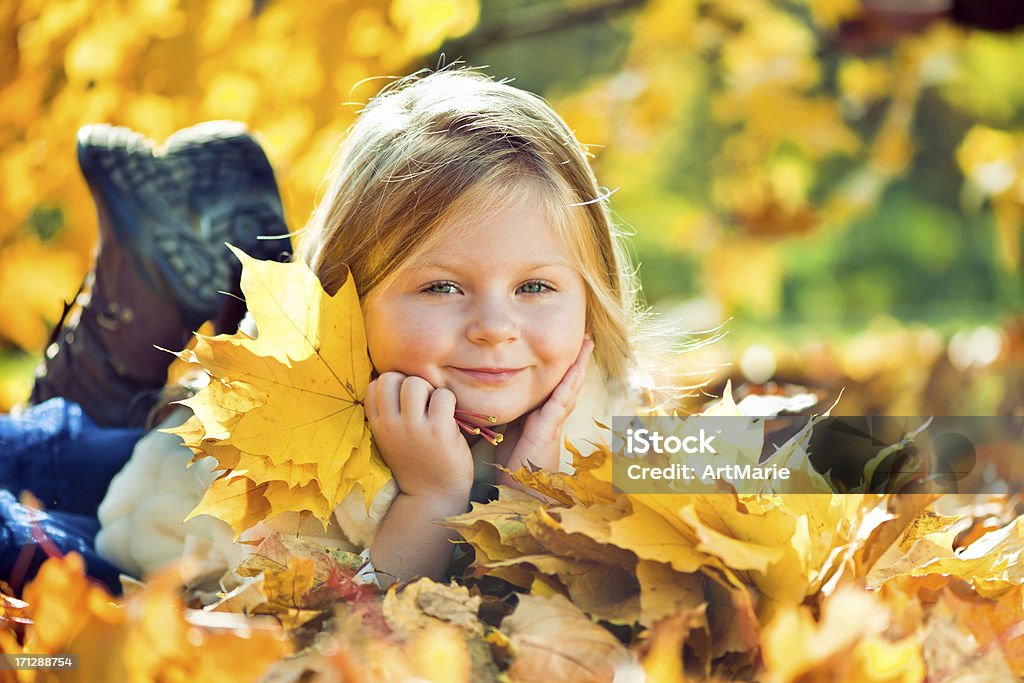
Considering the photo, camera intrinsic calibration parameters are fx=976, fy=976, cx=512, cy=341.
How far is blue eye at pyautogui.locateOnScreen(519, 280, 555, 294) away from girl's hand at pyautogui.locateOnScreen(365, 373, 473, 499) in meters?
0.14

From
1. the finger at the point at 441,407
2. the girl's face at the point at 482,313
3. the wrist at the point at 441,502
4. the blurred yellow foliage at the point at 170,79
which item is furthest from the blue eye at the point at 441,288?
the blurred yellow foliage at the point at 170,79

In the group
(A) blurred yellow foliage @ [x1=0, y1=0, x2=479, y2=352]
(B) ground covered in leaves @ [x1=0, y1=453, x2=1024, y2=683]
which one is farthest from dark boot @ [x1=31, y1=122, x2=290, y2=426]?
(B) ground covered in leaves @ [x1=0, y1=453, x2=1024, y2=683]

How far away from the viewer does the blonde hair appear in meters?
1.02

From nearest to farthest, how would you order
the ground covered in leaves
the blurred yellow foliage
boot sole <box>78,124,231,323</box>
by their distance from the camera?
1. the ground covered in leaves
2. boot sole <box>78,124,231,323</box>
3. the blurred yellow foliage

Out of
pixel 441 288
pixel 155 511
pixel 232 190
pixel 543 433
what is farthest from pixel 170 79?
pixel 543 433

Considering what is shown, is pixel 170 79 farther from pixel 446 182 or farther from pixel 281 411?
pixel 281 411

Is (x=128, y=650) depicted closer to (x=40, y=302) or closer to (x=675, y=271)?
(x=40, y=302)

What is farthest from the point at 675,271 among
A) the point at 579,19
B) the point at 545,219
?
the point at 545,219

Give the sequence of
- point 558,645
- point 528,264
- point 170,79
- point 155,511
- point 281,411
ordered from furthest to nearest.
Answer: point 170,79 < point 155,511 < point 528,264 < point 281,411 < point 558,645

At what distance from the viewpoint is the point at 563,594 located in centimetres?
74

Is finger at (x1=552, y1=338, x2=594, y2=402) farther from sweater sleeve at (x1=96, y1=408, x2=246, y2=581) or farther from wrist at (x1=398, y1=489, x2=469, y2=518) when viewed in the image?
sweater sleeve at (x1=96, y1=408, x2=246, y2=581)

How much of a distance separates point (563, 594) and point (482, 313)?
324mm

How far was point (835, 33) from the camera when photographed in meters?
2.61

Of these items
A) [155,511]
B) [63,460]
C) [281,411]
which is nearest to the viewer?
[281,411]
